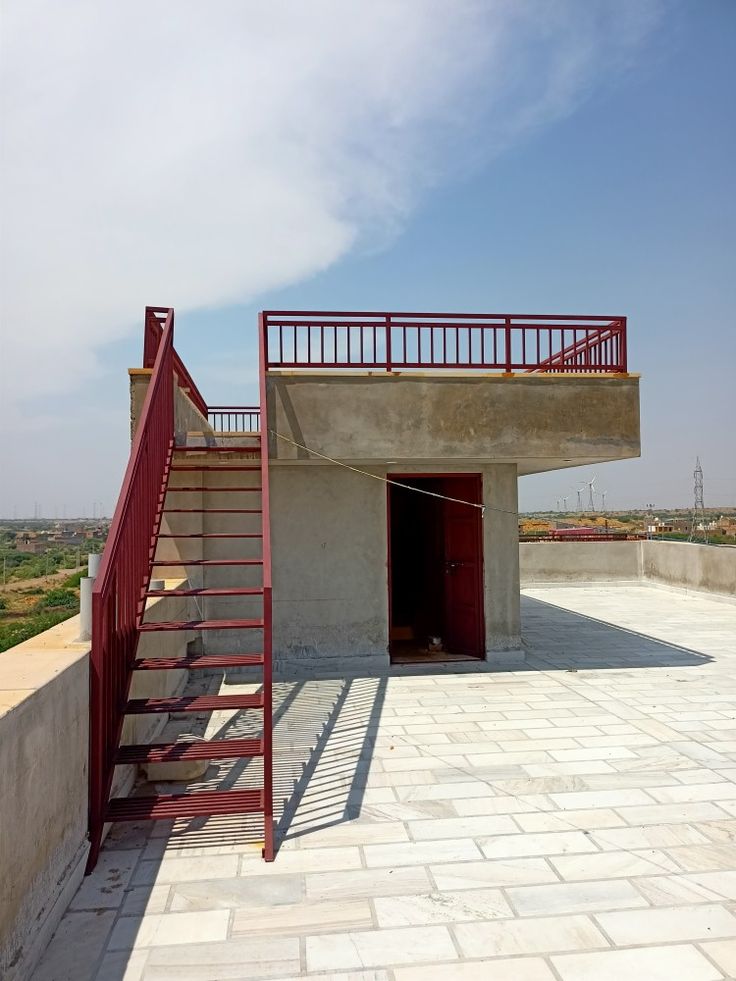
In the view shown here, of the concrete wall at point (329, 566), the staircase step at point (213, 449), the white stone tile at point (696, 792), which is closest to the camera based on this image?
the white stone tile at point (696, 792)

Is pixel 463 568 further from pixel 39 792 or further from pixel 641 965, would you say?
pixel 39 792

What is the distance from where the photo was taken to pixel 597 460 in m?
8.80

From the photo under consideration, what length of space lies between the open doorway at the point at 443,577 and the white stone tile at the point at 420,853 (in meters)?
4.77

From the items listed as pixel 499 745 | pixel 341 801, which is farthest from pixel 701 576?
pixel 341 801

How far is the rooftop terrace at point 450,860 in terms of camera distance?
3.02 metres

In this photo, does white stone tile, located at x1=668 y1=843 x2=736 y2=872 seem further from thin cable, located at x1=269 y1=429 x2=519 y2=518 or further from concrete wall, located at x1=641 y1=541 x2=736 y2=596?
concrete wall, located at x1=641 y1=541 x2=736 y2=596

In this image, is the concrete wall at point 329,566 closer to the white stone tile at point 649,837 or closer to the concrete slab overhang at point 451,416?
the concrete slab overhang at point 451,416

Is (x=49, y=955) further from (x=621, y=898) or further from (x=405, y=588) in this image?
(x=405, y=588)

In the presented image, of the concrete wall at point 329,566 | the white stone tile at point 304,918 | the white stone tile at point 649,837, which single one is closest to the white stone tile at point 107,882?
the white stone tile at point 304,918

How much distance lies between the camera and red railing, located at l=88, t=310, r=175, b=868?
3.91m

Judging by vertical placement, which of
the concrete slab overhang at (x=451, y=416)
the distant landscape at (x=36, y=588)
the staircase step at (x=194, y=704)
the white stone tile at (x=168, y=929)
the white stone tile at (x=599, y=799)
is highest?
the concrete slab overhang at (x=451, y=416)

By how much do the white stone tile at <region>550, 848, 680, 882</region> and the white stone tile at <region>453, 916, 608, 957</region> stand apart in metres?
0.44

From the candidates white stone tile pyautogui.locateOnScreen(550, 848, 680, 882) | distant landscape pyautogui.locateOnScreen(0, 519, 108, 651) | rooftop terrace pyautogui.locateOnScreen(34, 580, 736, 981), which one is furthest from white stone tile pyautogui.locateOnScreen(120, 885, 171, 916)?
distant landscape pyautogui.locateOnScreen(0, 519, 108, 651)

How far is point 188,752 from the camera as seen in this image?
4234mm
